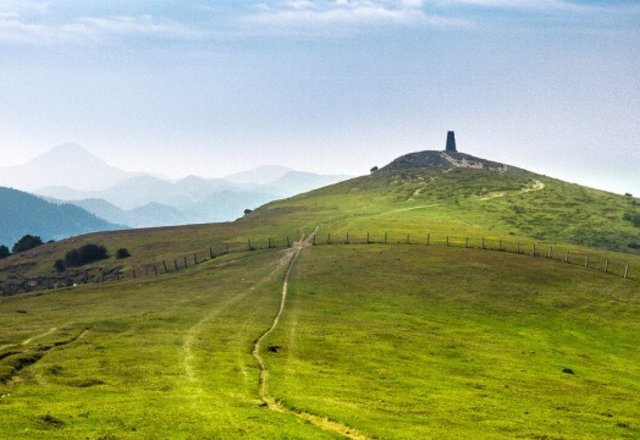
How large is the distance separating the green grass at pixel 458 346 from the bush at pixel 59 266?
79.6 metres

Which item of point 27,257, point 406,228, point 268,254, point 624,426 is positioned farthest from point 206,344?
point 27,257

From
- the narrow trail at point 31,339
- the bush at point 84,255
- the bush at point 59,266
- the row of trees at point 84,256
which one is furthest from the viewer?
the bush at point 84,255

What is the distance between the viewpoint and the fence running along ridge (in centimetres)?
14162

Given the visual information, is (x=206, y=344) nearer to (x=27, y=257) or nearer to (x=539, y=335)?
(x=539, y=335)

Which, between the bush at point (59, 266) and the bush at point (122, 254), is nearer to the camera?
the bush at point (59, 266)

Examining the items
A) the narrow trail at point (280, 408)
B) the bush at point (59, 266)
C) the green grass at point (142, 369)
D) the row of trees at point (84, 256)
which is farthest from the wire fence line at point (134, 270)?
the narrow trail at point (280, 408)

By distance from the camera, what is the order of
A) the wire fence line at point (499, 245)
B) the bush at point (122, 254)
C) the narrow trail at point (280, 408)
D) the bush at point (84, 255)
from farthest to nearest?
the bush at point (84, 255) → the bush at point (122, 254) → the wire fence line at point (499, 245) → the narrow trail at point (280, 408)

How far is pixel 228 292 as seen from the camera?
102m

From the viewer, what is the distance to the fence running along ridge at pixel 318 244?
142m

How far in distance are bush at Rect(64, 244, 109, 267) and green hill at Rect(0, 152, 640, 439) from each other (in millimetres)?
60299

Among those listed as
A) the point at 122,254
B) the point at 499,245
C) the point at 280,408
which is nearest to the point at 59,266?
the point at 122,254

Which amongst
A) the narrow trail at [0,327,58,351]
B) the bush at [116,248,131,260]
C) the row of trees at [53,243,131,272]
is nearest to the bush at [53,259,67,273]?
the row of trees at [53,243,131,272]

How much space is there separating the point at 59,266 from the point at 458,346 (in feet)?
460

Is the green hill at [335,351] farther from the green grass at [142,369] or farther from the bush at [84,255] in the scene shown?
the bush at [84,255]
